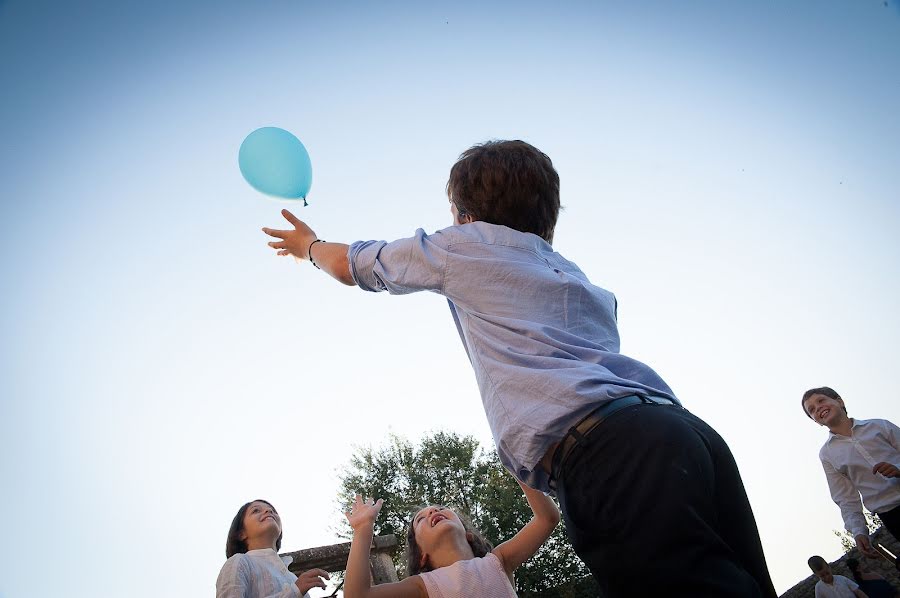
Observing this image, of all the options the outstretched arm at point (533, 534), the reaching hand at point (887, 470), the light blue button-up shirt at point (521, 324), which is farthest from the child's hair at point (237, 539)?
the reaching hand at point (887, 470)

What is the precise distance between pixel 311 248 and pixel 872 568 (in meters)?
11.0

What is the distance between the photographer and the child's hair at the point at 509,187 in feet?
7.00

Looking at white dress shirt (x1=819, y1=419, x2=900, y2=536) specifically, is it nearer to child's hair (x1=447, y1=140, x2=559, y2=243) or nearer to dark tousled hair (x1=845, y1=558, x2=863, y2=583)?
dark tousled hair (x1=845, y1=558, x2=863, y2=583)

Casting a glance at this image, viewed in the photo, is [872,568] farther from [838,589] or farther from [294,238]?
[294,238]

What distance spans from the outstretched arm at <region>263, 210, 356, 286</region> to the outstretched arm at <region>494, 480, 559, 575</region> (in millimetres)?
1433

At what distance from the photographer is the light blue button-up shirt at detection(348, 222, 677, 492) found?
160cm

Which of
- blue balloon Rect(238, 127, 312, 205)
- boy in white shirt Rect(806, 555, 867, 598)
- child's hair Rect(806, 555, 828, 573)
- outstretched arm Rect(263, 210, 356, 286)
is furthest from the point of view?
child's hair Rect(806, 555, 828, 573)

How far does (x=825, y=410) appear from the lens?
222 inches

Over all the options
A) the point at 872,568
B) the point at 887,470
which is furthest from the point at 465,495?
the point at 887,470

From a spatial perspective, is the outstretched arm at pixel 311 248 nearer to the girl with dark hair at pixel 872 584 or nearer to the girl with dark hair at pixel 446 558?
the girl with dark hair at pixel 446 558

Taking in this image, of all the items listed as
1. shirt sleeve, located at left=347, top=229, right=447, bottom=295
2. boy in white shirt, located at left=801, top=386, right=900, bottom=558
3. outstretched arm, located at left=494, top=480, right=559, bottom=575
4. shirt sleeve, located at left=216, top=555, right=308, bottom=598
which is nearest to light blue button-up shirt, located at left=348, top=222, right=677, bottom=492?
shirt sleeve, located at left=347, top=229, right=447, bottom=295

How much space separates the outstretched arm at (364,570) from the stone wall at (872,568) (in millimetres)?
8275

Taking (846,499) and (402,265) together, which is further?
(846,499)

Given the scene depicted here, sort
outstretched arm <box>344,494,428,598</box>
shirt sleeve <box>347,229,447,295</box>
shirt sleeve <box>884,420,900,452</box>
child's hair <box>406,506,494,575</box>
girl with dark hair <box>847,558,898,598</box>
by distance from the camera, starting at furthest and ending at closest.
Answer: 1. girl with dark hair <box>847,558,898,598</box>
2. shirt sleeve <box>884,420,900,452</box>
3. child's hair <box>406,506,494,575</box>
4. outstretched arm <box>344,494,428,598</box>
5. shirt sleeve <box>347,229,447,295</box>
